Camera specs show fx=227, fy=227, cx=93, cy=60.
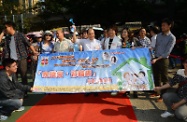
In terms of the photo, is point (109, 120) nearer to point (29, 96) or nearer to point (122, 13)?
point (29, 96)

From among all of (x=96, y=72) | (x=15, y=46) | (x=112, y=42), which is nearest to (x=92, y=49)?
(x=112, y=42)

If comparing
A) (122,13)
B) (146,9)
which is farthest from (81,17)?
(146,9)

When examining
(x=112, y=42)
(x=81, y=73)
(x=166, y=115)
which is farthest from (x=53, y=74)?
(x=166, y=115)

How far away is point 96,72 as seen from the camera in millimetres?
4746

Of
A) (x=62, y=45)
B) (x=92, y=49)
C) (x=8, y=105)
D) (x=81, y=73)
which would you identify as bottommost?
(x=8, y=105)

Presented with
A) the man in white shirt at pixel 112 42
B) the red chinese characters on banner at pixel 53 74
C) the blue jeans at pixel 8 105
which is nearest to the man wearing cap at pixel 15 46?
the red chinese characters on banner at pixel 53 74

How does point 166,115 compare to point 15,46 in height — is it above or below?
below

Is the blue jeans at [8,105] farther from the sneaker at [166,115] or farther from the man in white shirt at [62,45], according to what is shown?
the sneaker at [166,115]

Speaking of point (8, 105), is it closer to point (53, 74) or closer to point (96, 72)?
point (53, 74)

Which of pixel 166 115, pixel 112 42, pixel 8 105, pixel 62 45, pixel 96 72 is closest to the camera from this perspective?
pixel 166 115

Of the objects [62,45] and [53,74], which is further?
[62,45]

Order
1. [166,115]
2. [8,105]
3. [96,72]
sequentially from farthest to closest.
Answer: [96,72] < [8,105] < [166,115]

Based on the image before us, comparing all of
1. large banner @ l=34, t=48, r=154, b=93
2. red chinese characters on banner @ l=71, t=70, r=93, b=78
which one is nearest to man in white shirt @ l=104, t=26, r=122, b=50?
large banner @ l=34, t=48, r=154, b=93

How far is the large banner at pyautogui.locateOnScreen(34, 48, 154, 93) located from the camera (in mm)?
4594
